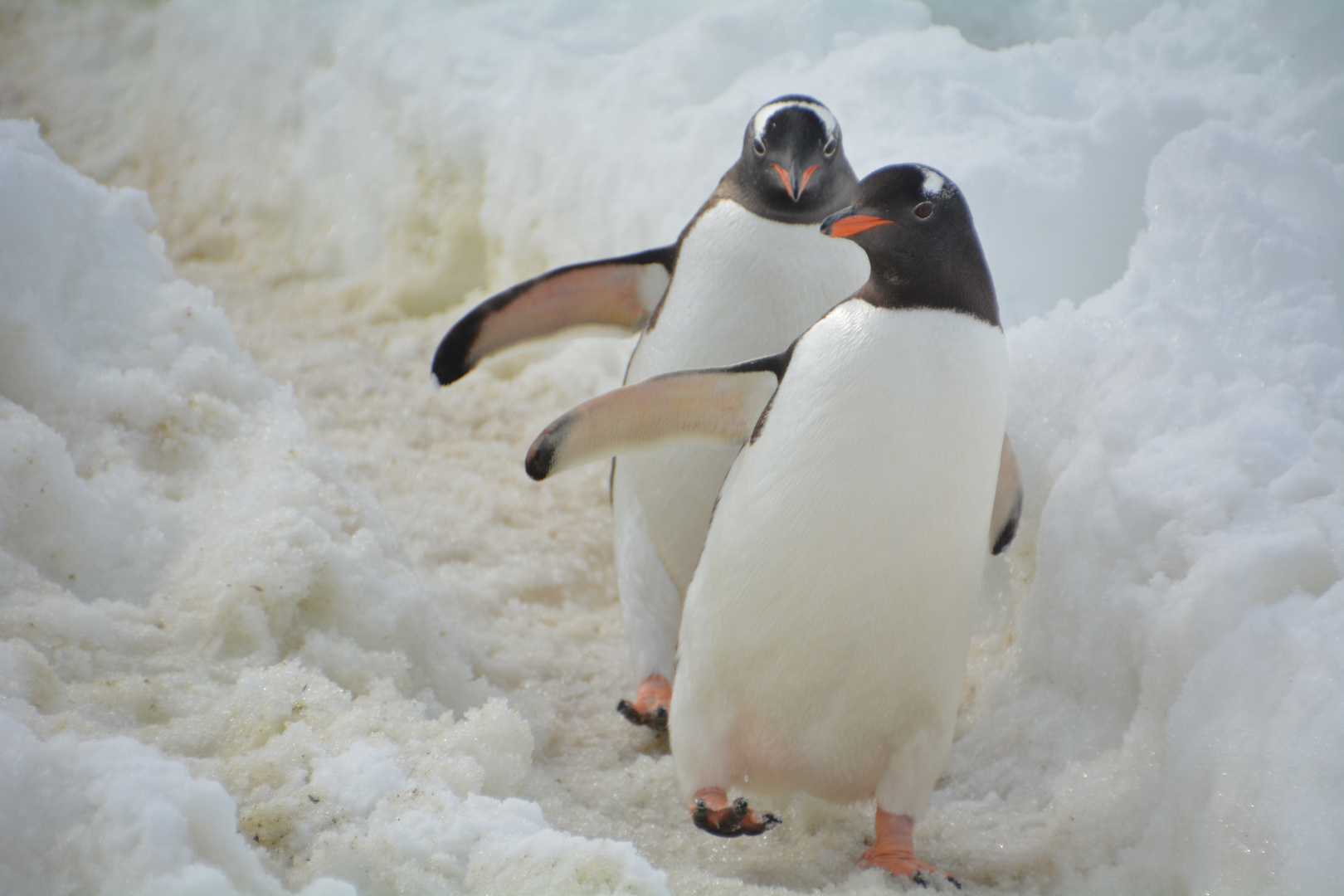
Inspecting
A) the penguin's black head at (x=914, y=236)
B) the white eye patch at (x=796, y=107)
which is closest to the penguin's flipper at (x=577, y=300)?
the white eye patch at (x=796, y=107)

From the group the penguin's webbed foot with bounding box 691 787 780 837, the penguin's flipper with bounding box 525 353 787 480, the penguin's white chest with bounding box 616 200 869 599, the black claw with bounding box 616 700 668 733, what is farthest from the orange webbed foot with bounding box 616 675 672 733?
the penguin's flipper with bounding box 525 353 787 480

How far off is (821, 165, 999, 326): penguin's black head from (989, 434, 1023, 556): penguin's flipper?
0.26 m

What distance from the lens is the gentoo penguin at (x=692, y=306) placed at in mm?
1325

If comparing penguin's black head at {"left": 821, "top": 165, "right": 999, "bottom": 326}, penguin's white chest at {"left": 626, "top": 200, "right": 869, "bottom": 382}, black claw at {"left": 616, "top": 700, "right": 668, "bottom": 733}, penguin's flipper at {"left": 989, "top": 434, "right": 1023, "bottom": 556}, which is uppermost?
penguin's white chest at {"left": 626, "top": 200, "right": 869, "bottom": 382}

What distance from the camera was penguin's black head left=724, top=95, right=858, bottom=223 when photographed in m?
1.28

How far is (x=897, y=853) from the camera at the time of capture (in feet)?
3.56

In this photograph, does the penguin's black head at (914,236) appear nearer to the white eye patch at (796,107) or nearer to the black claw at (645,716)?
the white eye patch at (796,107)

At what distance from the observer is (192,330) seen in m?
1.37

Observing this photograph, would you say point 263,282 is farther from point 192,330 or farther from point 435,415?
point 192,330

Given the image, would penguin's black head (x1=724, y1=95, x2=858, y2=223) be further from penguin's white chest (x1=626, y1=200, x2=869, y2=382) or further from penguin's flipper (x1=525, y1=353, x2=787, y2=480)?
penguin's flipper (x1=525, y1=353, x2=787, y2=480)

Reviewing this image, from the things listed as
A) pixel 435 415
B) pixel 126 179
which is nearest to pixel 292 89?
pixel 126 179

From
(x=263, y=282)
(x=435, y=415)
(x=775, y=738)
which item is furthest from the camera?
(x=263, y=282)

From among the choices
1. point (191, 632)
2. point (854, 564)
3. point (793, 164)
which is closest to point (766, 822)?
point (854, 564)

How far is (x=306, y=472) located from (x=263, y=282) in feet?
4.23
